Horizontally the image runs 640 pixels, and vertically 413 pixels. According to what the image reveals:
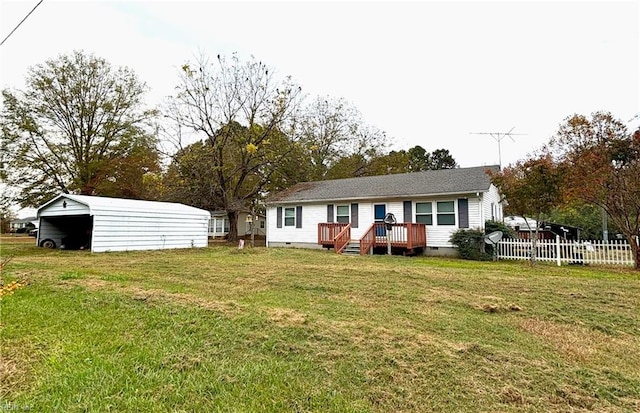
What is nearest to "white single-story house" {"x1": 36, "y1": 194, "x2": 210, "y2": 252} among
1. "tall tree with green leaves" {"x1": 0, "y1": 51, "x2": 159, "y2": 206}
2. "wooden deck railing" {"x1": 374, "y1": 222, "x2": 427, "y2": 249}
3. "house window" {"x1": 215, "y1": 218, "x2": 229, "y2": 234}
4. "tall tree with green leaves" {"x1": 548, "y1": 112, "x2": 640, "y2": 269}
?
"tall tree with green leaves" {"x1": 0, "y1": 51, "x2": 159, "y2": 206}

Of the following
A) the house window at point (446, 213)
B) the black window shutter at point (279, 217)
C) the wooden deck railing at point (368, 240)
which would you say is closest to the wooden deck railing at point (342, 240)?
the wooden deck railing at point (368, 240)

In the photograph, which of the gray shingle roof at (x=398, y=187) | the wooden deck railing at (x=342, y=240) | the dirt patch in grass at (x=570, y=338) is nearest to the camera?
the dirt patch in grass at (x=570, y=338)

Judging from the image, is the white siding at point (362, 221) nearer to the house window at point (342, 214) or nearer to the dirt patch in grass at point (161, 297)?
the house window at point (342, 214)

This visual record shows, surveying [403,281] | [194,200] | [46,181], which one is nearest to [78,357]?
[403,281]

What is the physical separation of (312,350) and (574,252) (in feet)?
39.3

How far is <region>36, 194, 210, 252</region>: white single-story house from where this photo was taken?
1369 cm

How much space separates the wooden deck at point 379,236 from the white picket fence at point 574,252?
3282 millimetres

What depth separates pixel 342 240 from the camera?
15250mm

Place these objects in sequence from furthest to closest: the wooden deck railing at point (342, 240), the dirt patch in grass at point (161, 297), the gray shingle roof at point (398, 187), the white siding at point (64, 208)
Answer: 1. the wooden deck railing at point (342, 240)
2. the gray shingle roof at point (398, 187)
3. the white siding at point (64, 208)
4. the dirt patch in grass at point (161, 297)

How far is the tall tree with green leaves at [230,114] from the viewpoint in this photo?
20.2m

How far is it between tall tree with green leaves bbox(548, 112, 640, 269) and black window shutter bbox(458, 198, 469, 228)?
3.67 metres

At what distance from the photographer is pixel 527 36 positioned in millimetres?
9711

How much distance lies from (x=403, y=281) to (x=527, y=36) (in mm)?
8090

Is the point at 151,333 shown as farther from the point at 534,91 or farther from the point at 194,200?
the point at 194,200
